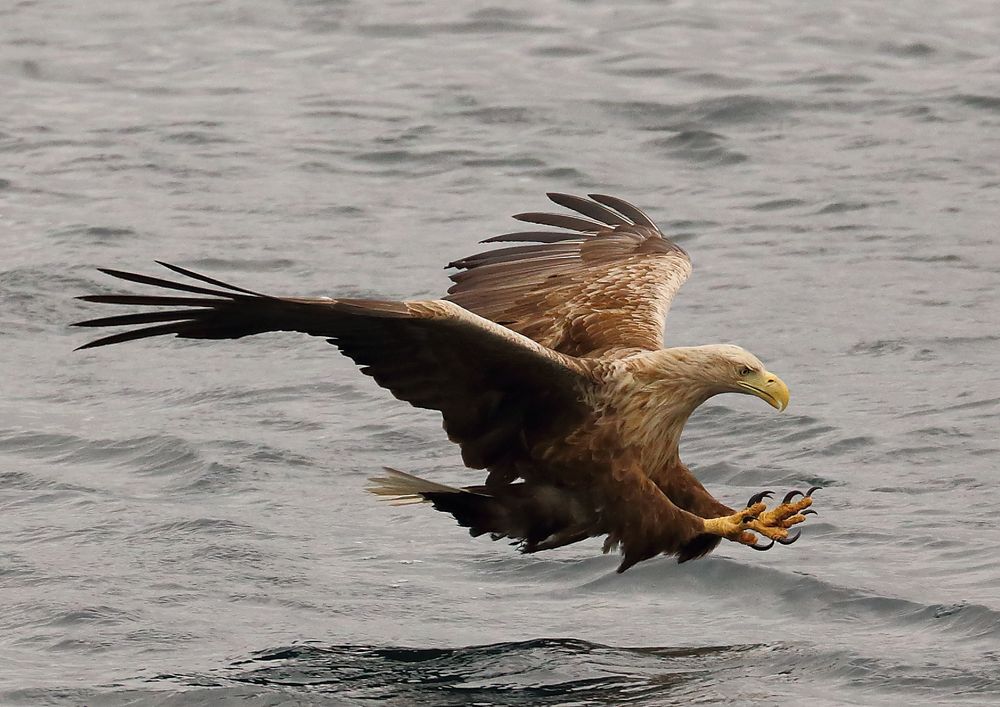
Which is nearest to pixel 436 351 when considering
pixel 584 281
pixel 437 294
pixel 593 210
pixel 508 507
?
pixel 508 507

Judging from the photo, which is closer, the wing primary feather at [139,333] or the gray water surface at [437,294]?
the wing primary feather at [139,333]

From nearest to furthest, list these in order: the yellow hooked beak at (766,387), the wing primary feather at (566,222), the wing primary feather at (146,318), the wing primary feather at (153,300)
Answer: the wing primary feather at (153,300), the wing primary feather at (146,318), the yellow hooked beak at (766,387), the wing primary feather at (566,222)

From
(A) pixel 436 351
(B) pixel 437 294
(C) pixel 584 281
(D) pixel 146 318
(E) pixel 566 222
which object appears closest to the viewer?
(D) pixel 146 318

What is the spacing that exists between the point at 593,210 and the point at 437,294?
2633 mm

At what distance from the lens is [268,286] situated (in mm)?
11914

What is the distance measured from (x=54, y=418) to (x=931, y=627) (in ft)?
15.4

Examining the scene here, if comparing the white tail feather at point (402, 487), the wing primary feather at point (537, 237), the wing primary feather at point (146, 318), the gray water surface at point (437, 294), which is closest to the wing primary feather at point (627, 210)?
the wing primary feather at point (537, 237)

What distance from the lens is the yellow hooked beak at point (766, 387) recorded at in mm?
7152

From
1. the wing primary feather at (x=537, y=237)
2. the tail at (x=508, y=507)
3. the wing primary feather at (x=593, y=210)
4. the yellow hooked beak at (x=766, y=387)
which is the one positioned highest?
the wing primary feather at (x=593, y=210)

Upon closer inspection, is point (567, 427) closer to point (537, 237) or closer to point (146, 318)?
point (146, 318)

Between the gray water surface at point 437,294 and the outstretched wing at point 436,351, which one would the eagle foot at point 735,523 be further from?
the outstretched wing at point 436,351

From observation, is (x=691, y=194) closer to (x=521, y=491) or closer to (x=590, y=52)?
(x=590, y=52)

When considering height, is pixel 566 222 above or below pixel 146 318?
above

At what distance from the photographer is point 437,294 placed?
11750mm
